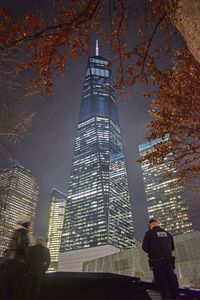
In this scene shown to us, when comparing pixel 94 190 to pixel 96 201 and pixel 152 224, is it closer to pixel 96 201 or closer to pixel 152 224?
pixel 96 201

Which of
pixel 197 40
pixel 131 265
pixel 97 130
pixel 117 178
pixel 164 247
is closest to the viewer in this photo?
pixel 197 40

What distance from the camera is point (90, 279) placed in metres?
4.80

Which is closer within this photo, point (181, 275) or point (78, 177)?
point (181, 275)

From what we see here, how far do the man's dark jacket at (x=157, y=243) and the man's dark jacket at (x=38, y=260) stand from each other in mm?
2232

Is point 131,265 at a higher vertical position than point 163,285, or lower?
higher

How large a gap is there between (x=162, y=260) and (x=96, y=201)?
158336 mm

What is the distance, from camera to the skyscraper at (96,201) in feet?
489

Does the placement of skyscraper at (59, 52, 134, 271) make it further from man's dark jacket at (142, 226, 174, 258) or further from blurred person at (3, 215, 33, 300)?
blurred person at (3, 215, 33, 300)

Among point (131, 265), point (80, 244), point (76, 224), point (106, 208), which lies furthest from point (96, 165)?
point (131, 265)

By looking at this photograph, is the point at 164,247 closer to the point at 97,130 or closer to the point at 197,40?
the point at 197,40

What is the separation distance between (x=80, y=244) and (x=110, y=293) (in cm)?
15855

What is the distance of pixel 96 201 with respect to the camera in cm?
16012

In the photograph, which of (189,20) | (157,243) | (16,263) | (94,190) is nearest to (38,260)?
(16,263)

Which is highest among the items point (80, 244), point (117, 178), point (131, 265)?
point (117, 178)
